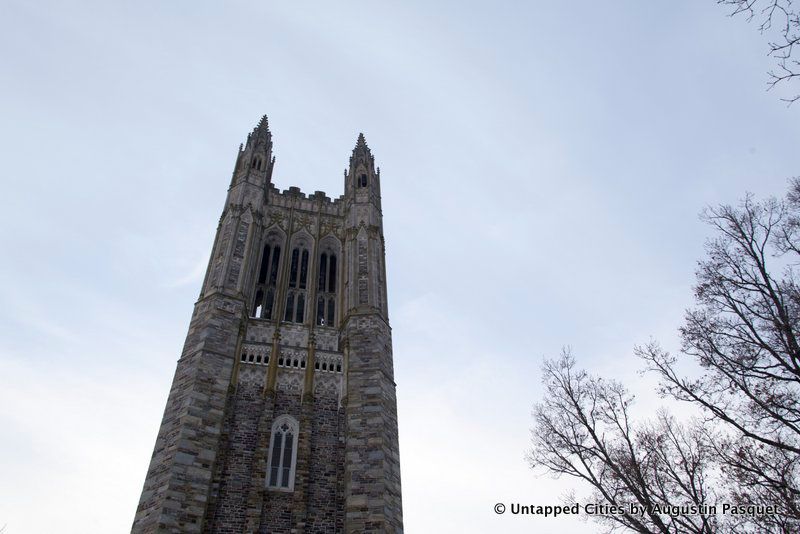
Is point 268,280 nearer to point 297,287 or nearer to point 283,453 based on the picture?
point 297,287

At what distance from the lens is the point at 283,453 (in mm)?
20375

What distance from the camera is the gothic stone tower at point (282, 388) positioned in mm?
18344

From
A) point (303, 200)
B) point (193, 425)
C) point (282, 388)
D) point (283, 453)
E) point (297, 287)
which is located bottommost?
point (283, 453)

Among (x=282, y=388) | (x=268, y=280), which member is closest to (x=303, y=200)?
(x=268, y=280)

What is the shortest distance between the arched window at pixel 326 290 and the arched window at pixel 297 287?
74cm

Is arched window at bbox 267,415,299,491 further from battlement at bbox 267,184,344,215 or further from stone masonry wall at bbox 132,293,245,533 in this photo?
battlement at bbox 267,184,344,215

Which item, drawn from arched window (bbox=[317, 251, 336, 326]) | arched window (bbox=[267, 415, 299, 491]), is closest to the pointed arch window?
arched window (bbox=[317, 251, 336, 326])

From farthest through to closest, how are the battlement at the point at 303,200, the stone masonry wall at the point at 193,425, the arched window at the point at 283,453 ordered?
the battlement at the point at 303,200 → the arched window at the point at 283,453 → the stone masonry wall at the point at 193,425

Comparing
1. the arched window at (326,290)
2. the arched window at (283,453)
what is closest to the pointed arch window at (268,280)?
the arched window at (326,290)

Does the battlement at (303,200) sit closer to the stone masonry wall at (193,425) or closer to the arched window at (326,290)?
the arched window at (326,290)

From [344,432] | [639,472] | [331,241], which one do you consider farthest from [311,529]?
[331,241]

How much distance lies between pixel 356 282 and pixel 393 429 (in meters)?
7.59

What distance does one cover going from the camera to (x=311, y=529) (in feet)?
60.2

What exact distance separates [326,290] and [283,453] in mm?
9332
